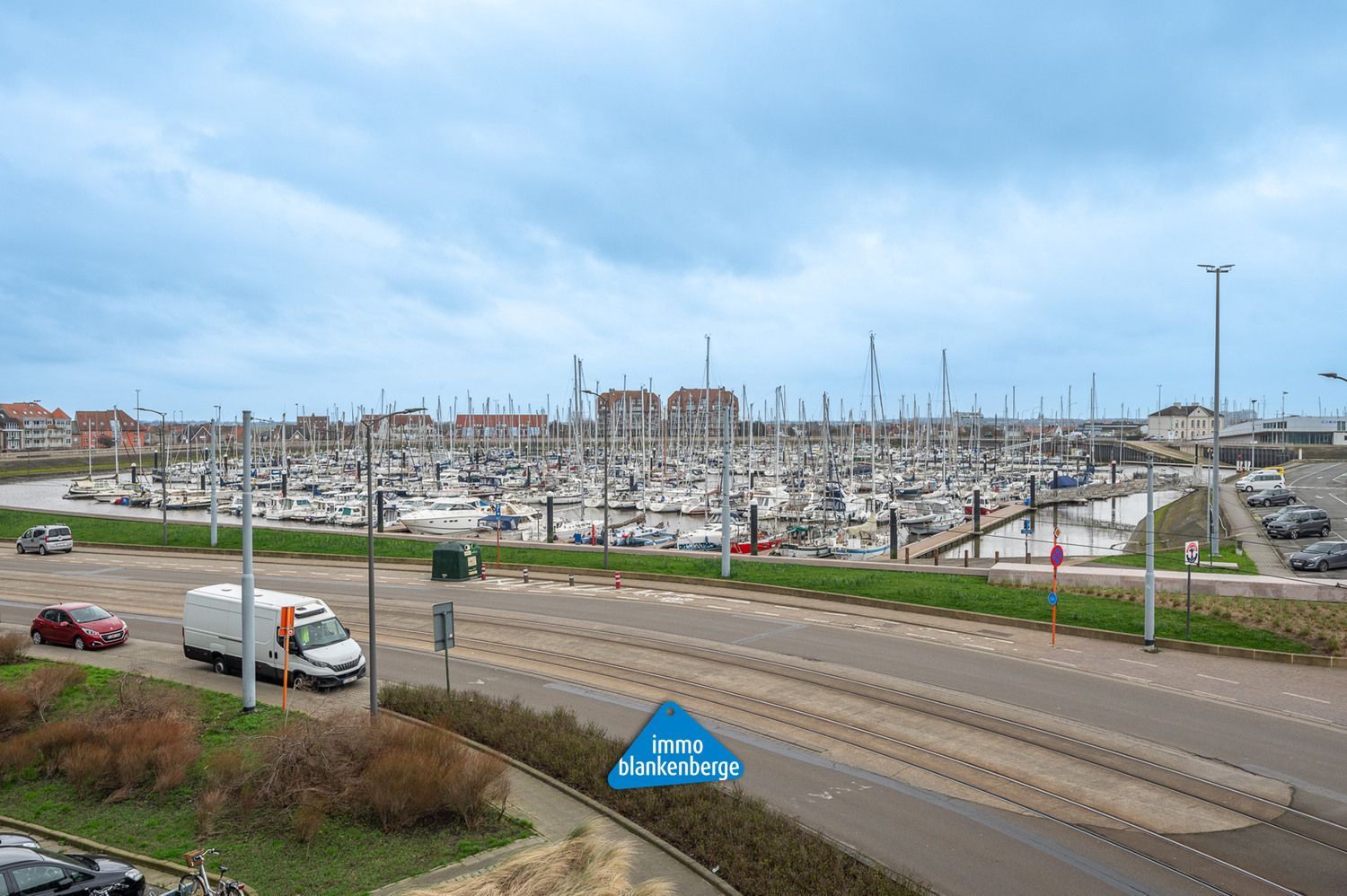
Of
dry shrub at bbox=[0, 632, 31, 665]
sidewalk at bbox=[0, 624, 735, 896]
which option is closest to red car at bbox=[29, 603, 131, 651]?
dry shrub at bbox=[0, 632, 31, 665]

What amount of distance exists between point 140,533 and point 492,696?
39922mm

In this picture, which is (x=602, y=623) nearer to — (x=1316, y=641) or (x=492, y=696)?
(x=492, y=696)

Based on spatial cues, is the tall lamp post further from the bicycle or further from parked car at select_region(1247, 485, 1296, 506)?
the bicycle

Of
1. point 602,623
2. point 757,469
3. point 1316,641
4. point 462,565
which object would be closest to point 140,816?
Result: point 602,623

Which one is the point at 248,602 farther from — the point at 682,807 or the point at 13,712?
the point at 682,807

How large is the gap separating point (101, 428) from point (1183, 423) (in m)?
224

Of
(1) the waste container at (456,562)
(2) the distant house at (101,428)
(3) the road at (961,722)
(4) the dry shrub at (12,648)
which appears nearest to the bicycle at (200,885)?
(3) the road at (961,722)

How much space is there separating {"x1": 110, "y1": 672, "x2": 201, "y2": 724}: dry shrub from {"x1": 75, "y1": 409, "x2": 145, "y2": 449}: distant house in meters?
173

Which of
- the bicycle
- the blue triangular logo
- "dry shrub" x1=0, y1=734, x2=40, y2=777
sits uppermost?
the blue triangular logo

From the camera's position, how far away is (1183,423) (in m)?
148

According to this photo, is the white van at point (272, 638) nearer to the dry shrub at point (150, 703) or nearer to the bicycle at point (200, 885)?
the dry shrub at point (150, 703)

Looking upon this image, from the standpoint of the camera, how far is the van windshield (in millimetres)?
19062

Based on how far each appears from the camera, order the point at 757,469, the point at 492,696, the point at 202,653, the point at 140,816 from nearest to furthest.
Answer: the point at 140,816
the point at 492,696
the point at 202,653
the point at 757,469

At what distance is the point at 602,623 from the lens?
84.6ft
